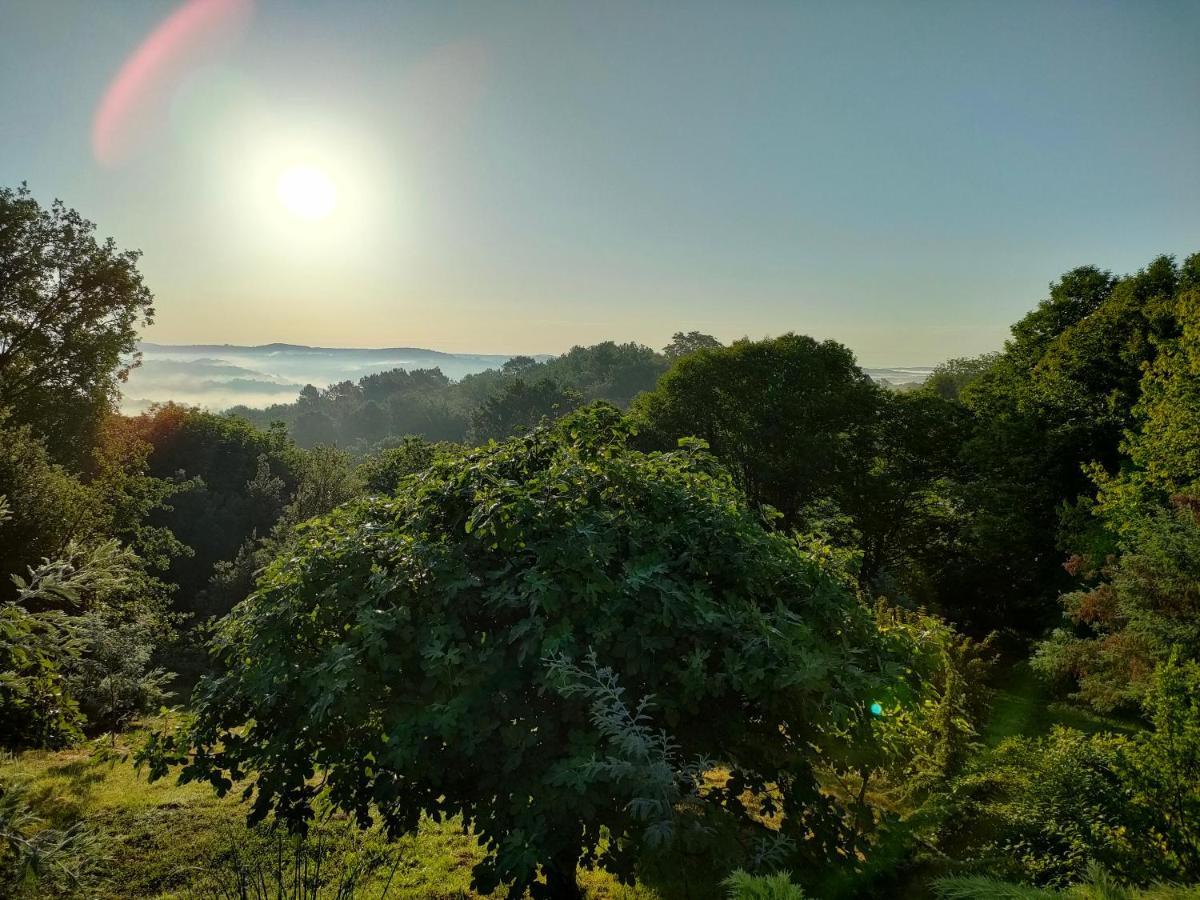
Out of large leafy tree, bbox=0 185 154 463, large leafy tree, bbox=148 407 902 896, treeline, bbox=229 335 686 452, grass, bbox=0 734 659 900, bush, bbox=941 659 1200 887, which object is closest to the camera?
large leafy tree, bbox=148 407 902 896

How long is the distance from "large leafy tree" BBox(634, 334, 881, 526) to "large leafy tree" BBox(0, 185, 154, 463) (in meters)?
22.5

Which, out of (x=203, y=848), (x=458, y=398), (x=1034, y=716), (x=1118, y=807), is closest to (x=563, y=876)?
(x=1118, y=807)

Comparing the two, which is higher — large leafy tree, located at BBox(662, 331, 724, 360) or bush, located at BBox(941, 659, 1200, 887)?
large leafy tree, located at BBox(662, 331, 724, 360)

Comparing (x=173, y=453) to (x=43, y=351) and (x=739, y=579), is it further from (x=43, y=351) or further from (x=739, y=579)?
(x=739, y=579)

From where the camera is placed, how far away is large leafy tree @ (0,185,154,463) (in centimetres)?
1942

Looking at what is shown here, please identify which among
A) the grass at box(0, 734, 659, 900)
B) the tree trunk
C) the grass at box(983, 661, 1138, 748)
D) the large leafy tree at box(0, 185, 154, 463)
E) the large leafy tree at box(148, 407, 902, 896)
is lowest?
the grass at box(983, 661, 1138, 748)

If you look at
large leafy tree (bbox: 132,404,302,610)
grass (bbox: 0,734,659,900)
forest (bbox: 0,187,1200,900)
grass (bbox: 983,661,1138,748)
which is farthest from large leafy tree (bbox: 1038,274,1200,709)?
large leafy tree (bbox: 132,404,302,610)

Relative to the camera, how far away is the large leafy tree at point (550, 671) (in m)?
4.68

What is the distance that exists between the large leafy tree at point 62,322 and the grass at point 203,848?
16010 millimetres

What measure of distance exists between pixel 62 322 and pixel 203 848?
2196 cm

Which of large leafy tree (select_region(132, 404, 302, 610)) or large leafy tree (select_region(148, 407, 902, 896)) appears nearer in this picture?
large leafy tree (select_region(148, 407, 902, 896))

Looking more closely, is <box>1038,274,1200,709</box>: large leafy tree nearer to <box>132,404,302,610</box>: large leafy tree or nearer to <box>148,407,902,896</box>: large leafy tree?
<box>148,407,902,896</box>: large leafy tree

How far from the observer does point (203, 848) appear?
27.3 ft

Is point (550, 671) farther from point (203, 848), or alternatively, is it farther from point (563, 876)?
point (203, 848)
